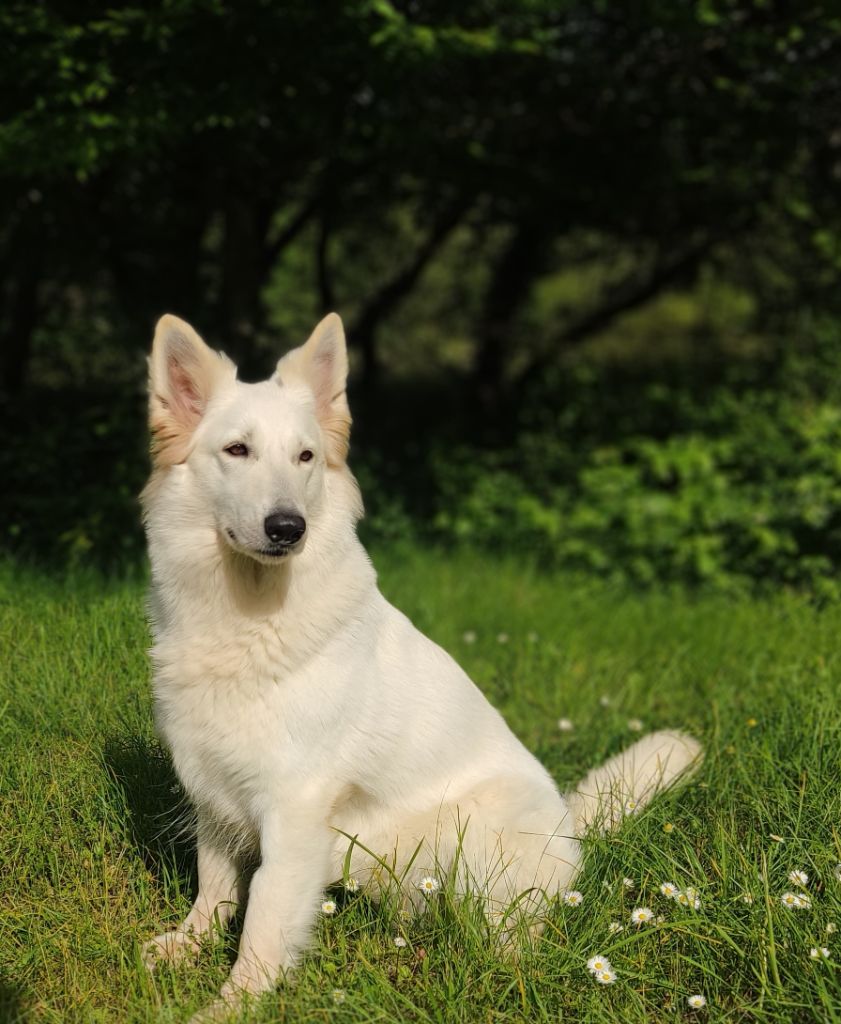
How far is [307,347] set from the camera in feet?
10.4

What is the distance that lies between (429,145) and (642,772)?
629 cm

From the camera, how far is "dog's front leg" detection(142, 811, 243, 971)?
10.3ft

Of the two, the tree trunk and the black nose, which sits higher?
the black nose

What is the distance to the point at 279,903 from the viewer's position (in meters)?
2.82

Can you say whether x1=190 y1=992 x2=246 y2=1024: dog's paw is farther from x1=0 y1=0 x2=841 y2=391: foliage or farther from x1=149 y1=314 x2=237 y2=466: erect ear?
x1=0 y1=0 x2=841 y2=391: foliage

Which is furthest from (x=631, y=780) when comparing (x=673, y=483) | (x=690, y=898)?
(x=673, y=483)

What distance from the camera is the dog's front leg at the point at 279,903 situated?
9.20 ft

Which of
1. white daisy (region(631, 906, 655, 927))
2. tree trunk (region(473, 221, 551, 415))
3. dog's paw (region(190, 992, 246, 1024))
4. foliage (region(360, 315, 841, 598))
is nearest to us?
dog's paw (region(190, 992, 246, 1024))

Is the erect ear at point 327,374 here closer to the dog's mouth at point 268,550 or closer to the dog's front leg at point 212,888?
the dog's mouth at point 268,550

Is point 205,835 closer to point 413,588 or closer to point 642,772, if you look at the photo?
point 642,772

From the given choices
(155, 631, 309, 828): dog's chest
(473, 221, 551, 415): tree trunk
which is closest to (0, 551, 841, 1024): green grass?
(155, 631, 309, 828): dog's chest

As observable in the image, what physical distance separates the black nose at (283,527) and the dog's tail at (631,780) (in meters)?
1.48

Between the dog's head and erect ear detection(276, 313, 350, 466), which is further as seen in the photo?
erect ear detection(276, 313, 350, 466)

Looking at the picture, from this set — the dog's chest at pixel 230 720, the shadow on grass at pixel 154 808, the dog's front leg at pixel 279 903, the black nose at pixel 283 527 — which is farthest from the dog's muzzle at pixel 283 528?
the shadow on grass at pixel 154 808
